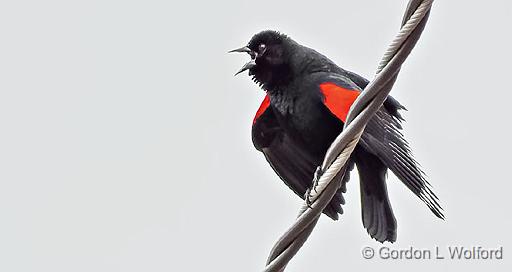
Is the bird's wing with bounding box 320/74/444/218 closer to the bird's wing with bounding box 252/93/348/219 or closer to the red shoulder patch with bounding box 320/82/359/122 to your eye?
the red shoulder patch with bounding box 320/82/359/122

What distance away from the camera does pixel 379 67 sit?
2.55 meters

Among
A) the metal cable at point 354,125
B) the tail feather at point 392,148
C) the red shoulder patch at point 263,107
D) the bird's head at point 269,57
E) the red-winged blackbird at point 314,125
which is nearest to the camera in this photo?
the metal cable at point 354,125

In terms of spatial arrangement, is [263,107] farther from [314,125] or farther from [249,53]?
[314,125]

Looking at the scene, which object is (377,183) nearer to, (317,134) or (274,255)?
(317,134)

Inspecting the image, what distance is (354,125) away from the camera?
262cm

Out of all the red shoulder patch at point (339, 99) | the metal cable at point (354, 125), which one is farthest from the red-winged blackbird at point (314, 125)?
the metal cable at point (354, 125)

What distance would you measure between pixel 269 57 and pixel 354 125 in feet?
9.44

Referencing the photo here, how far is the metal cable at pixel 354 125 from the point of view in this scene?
2.47 metres

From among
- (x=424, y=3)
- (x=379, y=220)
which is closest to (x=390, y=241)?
(x=379, y=220)

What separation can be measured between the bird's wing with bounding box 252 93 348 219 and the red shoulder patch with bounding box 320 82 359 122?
495 mm

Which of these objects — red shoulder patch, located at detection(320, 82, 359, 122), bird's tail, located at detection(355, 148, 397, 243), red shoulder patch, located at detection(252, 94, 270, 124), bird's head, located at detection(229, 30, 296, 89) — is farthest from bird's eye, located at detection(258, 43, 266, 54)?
bird's tail, located at detection(355, 148, 397, 243)

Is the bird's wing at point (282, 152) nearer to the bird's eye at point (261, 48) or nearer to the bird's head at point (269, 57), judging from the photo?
the bird's head at point (269, 57)

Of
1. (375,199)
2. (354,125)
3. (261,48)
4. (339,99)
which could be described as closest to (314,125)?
(339,99)

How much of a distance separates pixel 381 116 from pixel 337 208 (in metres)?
0.65
